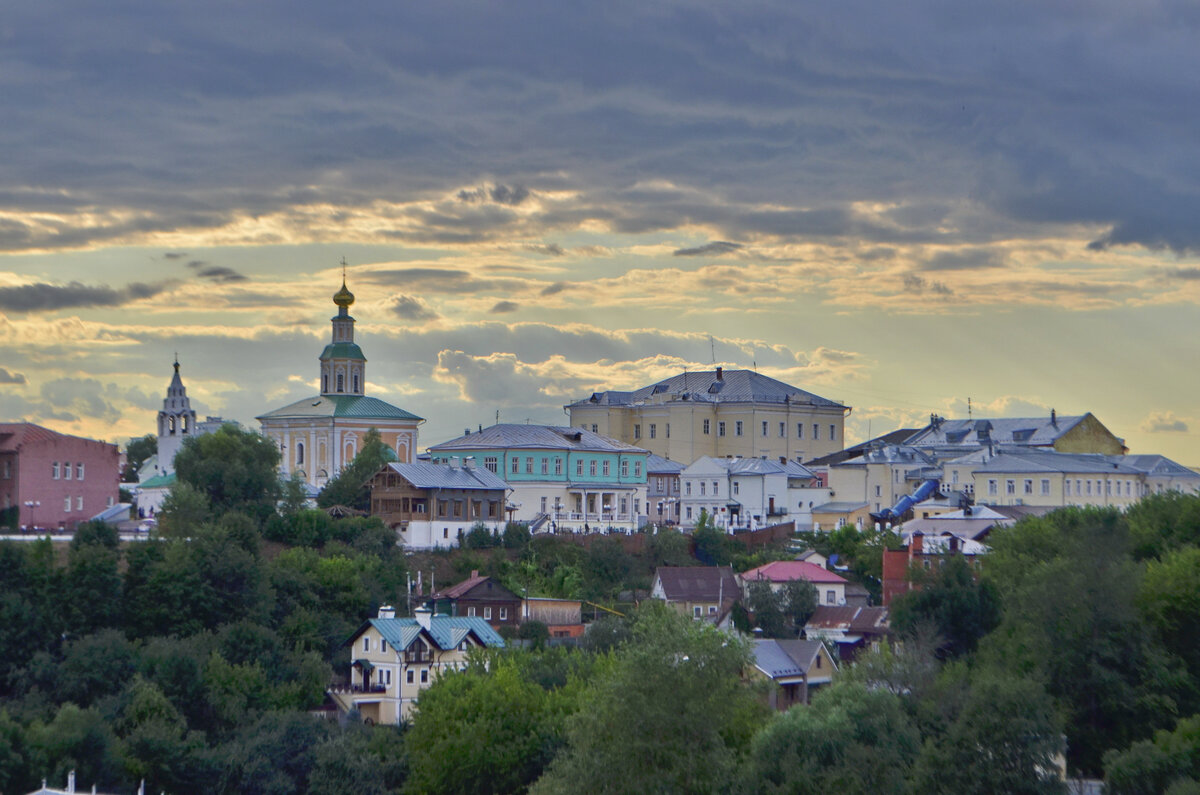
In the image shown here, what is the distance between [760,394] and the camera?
89000 millimetres

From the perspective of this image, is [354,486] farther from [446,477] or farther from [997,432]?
[997,432]

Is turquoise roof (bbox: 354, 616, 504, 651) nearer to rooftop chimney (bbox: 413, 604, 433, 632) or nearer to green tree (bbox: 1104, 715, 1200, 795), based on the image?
rooftop chimney (bbox: 413, 604, 433, 632)

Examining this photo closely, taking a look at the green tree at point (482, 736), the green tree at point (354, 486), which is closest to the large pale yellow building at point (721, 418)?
the green tree at point (354, 486)

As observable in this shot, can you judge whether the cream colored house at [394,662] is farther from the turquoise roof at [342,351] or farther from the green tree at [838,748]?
the turquoise roof at [342,351]

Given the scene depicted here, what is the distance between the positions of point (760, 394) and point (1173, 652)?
160 feet

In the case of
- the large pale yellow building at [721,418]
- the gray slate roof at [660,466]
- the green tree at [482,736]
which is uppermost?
the large pale yellow building at [721,418]

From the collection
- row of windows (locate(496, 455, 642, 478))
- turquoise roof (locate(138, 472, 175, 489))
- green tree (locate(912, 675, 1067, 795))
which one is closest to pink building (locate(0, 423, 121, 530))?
turquoise roof (locate(138, 472, 175, 489))

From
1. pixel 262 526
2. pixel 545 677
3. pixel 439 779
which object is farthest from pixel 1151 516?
pixel 262 526

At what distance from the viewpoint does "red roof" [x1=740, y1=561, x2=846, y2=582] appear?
198 feet

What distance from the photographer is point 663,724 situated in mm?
35062

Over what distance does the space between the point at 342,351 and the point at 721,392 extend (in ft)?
68.1

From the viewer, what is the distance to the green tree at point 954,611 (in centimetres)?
4734

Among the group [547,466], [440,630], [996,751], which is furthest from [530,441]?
[996,751]

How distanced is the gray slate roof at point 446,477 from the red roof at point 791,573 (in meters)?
11.5
